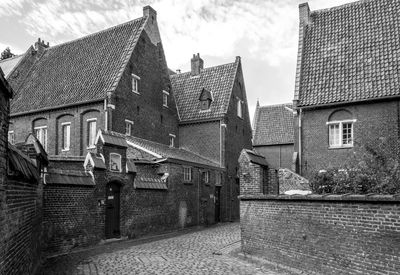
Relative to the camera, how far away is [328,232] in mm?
9766

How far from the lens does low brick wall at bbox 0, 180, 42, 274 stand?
616cm

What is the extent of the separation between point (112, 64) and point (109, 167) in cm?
1172

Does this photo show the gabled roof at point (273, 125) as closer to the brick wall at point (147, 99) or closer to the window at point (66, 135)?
the brick wall at point (147, 99)

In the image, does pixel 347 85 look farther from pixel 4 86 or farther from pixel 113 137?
pixel 4 86

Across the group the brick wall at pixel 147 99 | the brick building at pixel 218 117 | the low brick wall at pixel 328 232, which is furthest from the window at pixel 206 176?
the low brick wall at pixel 328 232

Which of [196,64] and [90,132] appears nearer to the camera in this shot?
[90,132]

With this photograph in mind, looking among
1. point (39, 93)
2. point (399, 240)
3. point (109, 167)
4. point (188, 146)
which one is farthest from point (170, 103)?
point (399, 240)

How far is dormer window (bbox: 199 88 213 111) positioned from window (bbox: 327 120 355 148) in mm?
11875

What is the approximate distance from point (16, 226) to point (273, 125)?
1468 inches

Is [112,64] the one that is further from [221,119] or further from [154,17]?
[221,119]

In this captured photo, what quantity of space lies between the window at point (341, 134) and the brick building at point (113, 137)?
321 inches

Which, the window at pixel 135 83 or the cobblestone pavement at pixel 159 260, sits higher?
the window at pixel 135 83

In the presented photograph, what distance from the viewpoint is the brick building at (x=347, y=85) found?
20109 mm

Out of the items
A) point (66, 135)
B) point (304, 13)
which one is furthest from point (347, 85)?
point (66, 135)
